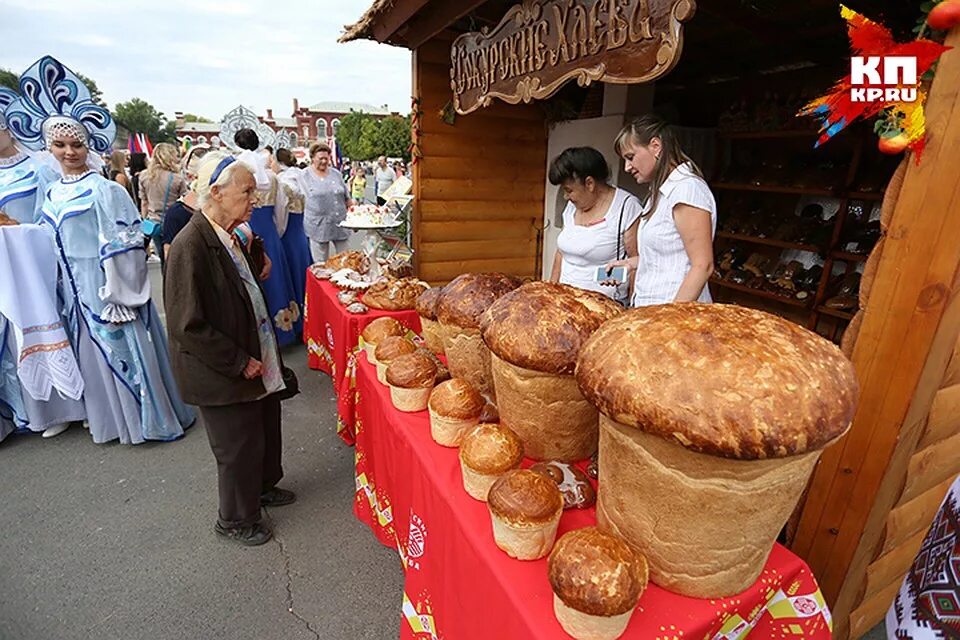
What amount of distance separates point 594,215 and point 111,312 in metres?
3.38

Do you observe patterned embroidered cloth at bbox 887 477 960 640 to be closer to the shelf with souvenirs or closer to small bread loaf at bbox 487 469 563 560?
small bread loaf at bbox 487 469 563 560

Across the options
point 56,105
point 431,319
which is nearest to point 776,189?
point 431,319

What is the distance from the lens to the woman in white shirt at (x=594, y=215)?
8.07ft

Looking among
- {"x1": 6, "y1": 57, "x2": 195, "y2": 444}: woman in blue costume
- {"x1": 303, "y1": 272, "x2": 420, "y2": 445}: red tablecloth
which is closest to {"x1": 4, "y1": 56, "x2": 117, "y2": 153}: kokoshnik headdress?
{"x1": 6, "y1": 57, "x2": 195, "y2": 444}: woman in blue costume

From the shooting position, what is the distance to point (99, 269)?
3.25 metres

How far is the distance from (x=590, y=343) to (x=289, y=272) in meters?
5.22

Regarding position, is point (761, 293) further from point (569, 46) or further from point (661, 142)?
point (569, 46)

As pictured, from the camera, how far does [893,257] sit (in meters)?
1.23

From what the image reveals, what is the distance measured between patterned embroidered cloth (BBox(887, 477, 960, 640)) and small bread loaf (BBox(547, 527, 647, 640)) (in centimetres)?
60

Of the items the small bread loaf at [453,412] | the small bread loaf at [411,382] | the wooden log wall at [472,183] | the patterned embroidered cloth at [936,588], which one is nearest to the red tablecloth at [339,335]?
the wooden log wall at [472,183]

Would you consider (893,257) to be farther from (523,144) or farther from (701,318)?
(523,144)

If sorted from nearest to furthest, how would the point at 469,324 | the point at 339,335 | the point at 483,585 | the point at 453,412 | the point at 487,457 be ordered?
1. the point at 483,585
2. the point at 487,457
3. the point at 453,412
4. the point at 469,324
5. the point at 339,335

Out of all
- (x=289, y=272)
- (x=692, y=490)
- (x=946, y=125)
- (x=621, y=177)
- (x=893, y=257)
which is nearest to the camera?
(x=692, y=490)

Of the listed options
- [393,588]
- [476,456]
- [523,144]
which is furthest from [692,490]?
[523,144]
